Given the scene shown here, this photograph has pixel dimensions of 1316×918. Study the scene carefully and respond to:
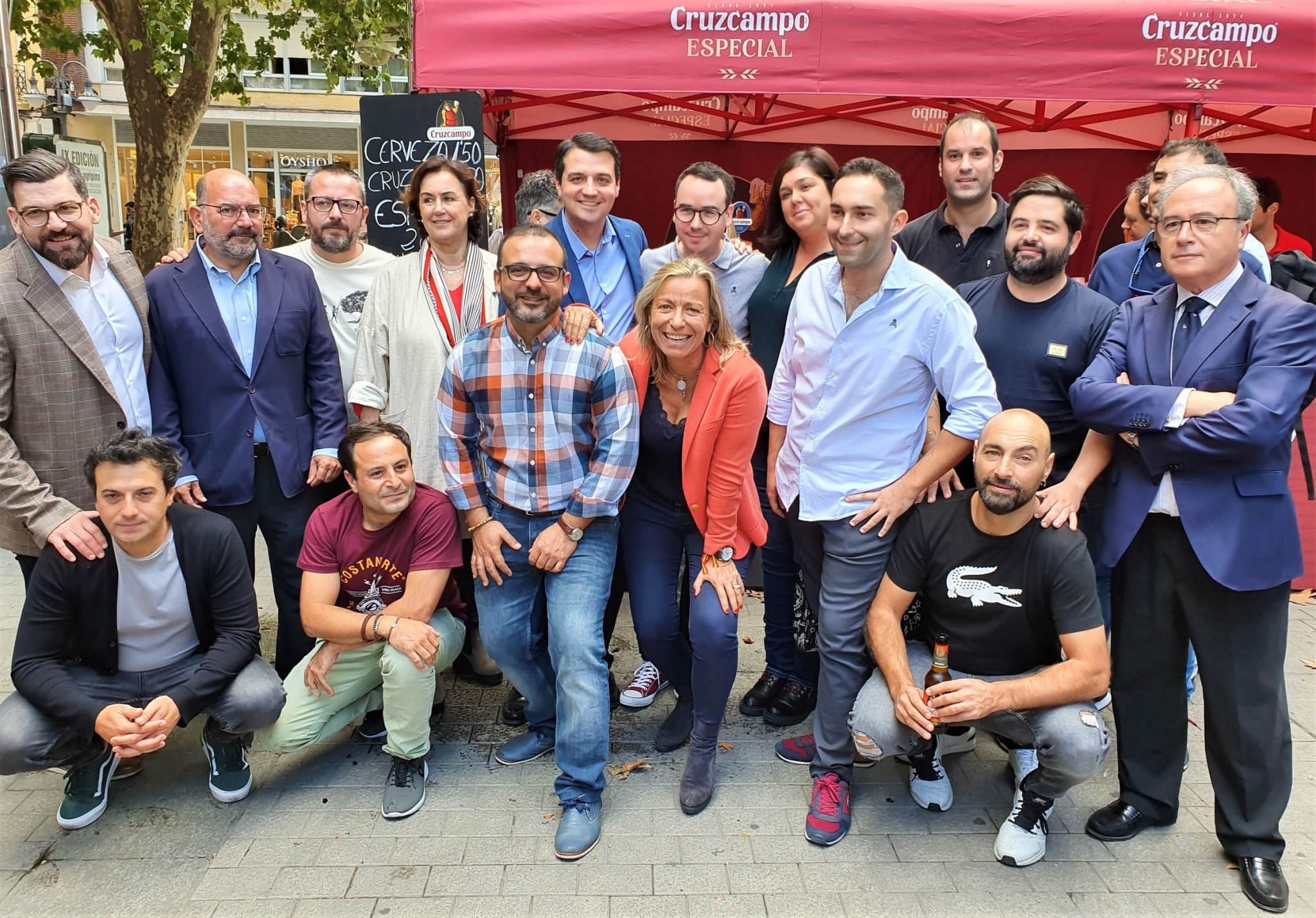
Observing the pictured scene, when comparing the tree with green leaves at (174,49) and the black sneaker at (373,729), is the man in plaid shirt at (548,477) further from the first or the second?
the tree with green leaves at (174,49)

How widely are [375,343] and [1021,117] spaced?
654 cm

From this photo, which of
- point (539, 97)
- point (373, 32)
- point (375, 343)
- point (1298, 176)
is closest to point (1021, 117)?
point (1298, 176)

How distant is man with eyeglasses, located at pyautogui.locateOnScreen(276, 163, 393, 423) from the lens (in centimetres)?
377

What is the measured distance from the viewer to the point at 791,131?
812cm

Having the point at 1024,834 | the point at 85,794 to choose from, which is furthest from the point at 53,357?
the point at 1024,834

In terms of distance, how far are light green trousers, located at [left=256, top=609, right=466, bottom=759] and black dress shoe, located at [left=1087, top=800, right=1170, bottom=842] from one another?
2.37 m

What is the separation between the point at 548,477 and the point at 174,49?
9.99 m

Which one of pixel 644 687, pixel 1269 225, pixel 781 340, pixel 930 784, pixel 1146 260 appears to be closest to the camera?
pixel 930 784

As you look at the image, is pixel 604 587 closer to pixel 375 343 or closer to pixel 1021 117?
Result: pixel 375 343

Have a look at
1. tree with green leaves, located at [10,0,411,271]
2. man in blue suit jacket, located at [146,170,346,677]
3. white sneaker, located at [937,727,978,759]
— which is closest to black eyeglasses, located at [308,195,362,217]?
man in blue suit jacket, located at [146,170,346,677]

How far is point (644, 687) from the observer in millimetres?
3994

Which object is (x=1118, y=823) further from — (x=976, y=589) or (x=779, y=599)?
(x=779, y=599)

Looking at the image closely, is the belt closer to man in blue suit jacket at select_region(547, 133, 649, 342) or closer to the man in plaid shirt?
the man in plaid shirt

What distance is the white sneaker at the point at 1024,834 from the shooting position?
2902mm
